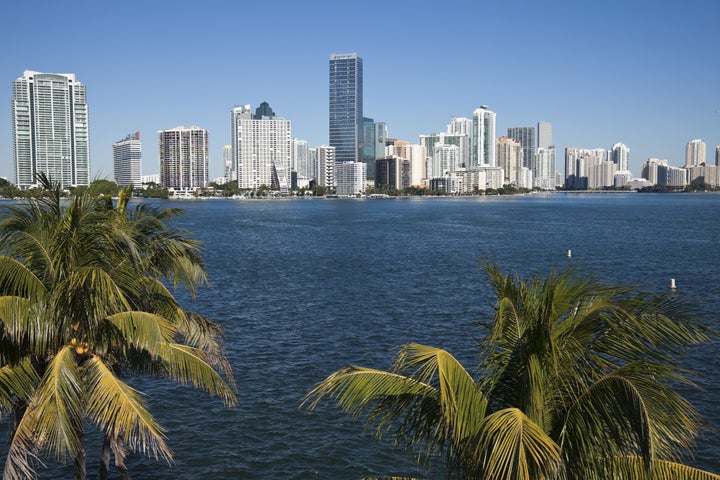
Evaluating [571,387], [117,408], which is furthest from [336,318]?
[571,387]

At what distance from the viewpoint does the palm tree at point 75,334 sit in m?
6.95

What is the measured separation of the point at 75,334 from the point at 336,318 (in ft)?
84.9

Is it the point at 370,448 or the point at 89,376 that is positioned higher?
the point at 89,376

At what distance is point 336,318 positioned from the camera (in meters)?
33.9

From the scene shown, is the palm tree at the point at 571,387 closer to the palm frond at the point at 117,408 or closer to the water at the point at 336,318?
the water at the point at 336,318

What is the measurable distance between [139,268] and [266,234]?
8586 cm

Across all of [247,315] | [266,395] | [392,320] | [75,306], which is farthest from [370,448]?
[247,315]

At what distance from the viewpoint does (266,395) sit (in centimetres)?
2181

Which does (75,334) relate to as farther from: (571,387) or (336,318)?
(336,318)

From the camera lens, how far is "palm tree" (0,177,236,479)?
695 centimetres

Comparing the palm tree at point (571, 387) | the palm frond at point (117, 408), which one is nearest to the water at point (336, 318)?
the palm tree at point (571, 387)

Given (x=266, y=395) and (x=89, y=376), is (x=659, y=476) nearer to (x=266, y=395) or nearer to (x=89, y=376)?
(x=89, y=376)

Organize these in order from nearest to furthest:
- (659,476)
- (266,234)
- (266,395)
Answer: (659,476), (266,395), (266,234)

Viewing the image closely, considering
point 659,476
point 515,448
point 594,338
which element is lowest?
point 659,476
